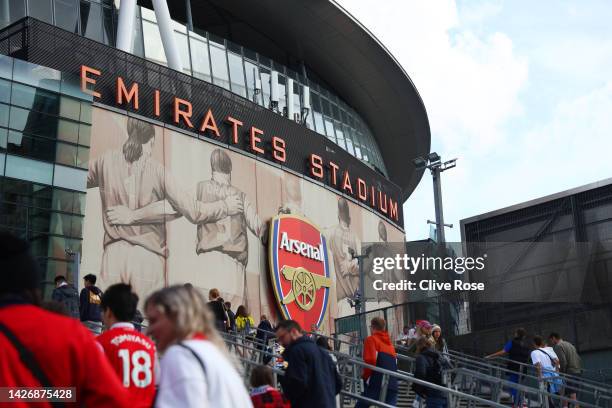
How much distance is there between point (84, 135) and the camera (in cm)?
2380

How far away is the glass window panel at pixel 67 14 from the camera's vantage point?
3119 cm

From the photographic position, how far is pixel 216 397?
3.97 metres

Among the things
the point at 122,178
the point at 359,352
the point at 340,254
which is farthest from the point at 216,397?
the point at 340,254

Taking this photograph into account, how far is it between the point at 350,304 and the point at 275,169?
700 cm

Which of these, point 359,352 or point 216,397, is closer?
point 216,397

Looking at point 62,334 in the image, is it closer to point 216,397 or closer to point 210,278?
point 216,397

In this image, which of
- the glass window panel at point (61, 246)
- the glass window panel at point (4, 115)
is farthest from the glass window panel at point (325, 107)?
the glass window panel at point (4, 115)

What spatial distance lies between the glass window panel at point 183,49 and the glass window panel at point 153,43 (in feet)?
2.52

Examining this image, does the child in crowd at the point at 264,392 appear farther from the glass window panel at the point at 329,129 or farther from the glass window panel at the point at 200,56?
the glass window panel at the point at 329,129

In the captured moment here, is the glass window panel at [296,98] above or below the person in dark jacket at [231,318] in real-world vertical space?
above

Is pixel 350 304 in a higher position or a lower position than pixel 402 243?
lower

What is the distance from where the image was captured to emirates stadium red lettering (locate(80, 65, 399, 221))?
90.4 ft

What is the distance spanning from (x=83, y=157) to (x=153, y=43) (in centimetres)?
1167

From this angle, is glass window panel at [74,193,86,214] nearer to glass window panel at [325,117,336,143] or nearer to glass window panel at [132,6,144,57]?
glass window panel at [132,6,144,57]
